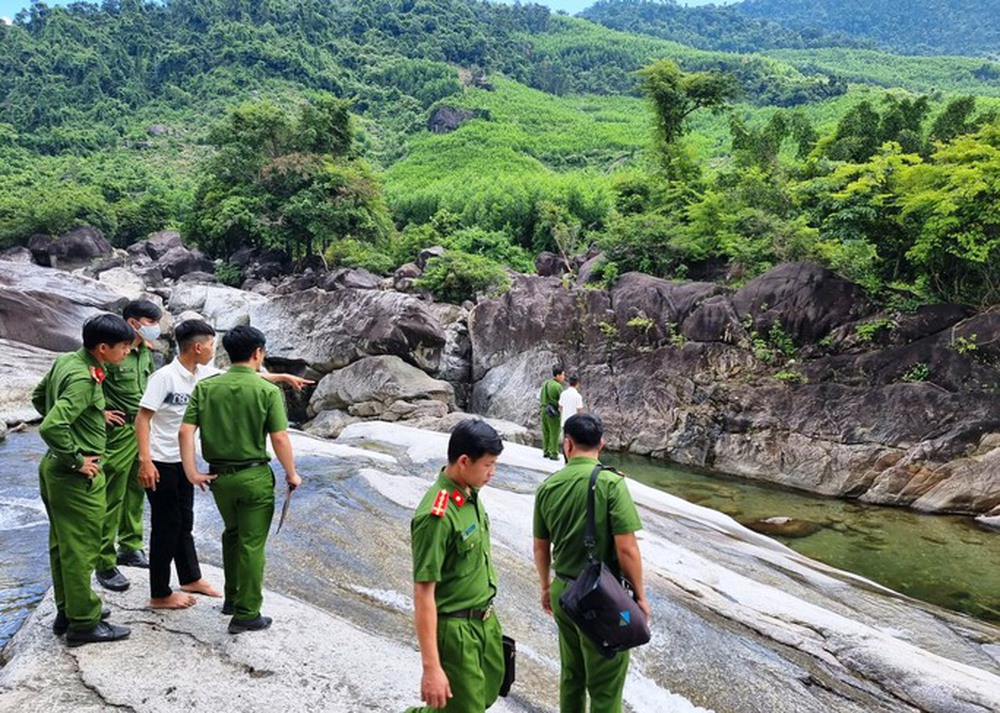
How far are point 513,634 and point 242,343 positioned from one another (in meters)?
3.34

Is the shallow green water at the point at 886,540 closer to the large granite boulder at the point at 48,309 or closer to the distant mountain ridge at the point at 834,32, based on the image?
the large granite boulder at the point at 48,309

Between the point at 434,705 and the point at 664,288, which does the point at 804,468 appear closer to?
the point at 664,288

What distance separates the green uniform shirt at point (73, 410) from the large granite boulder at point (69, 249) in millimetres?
46111

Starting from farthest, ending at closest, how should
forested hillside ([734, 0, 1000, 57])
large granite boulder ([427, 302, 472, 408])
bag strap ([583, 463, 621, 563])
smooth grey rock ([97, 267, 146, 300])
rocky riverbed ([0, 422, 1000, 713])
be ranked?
forested hillside ([734, 0, 1000, 57]) → smooth grey rock ([97, 267, 146, 300]) → large granite boulder ([427, 302, 472, 408]) → rocky riverbed ([0, 422, 1000, 713]) → bag strap ([583, 463, 621, 563])

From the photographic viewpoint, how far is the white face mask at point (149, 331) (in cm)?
629

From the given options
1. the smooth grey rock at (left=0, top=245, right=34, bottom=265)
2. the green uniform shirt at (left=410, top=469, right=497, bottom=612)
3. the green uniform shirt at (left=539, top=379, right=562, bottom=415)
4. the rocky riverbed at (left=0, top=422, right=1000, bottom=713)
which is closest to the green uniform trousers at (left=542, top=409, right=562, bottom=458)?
the green uniform shirt at (left=539, top=379, right=562, bottom=415)

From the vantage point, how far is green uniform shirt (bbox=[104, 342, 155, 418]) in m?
5.77

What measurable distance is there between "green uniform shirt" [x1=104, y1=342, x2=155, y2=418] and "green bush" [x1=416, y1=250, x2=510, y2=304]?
76.7 feet

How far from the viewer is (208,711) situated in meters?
4.12

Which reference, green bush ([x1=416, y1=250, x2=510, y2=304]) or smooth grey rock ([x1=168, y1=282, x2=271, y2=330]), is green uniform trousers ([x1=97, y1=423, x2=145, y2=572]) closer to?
smooth grey rock ([x1=168, y1=282, x2=271, y2=330])

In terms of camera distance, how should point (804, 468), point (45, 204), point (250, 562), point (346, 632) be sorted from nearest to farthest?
point (250, 562) < point (346, 632) < point (804, 468) < point (45, 204)

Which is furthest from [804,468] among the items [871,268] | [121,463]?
[121,463]

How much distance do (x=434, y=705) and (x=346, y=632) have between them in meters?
2.36

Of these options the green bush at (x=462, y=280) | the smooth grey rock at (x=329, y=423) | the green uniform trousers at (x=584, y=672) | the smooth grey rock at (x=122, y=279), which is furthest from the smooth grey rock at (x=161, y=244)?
the green uniform trousers at (x=584, y=672)
